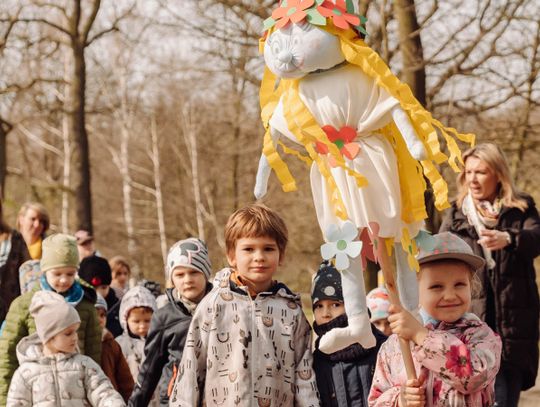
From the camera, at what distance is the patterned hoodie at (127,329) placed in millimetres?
6469

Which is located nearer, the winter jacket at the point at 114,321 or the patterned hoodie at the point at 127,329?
the patterned hoodie at the point at 127,329

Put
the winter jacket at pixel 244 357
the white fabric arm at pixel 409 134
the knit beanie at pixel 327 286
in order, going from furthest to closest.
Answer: the knit beanie at pixel 327 286
the winter jacket at pixel 244 357
the white fabric arm at pixel 409 134

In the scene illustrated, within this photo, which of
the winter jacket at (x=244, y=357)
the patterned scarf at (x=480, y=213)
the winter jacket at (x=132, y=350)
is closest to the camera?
the winter jacket at (x=244, y=357)

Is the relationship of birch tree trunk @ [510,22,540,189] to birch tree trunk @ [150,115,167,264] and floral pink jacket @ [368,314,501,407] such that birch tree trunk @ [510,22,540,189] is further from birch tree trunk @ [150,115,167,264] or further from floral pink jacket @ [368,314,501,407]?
birch tree trunk @ [150,115,167,264]

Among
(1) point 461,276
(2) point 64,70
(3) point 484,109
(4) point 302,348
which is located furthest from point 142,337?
(2) point 64,70

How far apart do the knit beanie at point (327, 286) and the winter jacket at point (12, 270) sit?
10.9 feet

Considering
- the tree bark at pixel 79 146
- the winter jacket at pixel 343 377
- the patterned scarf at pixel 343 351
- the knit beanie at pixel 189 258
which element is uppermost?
the tree bark at pixel 79 146

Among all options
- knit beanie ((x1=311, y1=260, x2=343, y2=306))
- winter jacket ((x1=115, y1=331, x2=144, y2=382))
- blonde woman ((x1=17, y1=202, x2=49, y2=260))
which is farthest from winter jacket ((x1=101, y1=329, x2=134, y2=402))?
knit beanie ((x1=311, y1=260, x2=343, y2=306))

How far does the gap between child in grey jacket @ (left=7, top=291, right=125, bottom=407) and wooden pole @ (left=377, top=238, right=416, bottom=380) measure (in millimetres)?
2338

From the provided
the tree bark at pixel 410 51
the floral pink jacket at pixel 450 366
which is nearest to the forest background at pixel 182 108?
the tree bark at pixel 410 51

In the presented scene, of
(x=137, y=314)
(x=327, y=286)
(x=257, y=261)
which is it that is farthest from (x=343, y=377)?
(x=137, y=314)

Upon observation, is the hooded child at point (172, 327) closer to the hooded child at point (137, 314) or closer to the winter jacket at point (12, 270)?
the hooded child at point (137, 314)

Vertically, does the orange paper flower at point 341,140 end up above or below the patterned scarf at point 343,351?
above

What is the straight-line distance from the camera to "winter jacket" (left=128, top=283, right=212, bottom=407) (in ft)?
15.9
